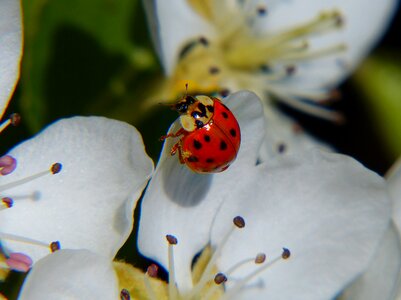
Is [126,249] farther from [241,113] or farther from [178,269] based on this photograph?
[241,113]

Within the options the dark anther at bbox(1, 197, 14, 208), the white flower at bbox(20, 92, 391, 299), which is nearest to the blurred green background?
the dark anther at bbox(1, 197, 14, 208)

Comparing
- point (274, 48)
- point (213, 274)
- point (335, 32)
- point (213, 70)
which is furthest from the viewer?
point (335, 32)

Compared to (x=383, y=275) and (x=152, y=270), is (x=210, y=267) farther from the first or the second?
(x=383, y=275)

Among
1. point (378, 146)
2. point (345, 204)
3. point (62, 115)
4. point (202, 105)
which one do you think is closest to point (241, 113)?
point (202, 105)

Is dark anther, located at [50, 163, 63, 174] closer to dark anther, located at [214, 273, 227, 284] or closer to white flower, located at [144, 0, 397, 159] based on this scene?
dark anther, located at [214, 273, 227, 284]

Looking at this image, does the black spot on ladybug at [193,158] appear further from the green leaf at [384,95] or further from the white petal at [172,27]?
the green leaf at [384,95]

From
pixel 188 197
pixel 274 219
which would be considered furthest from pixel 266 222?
pixel 188 197
